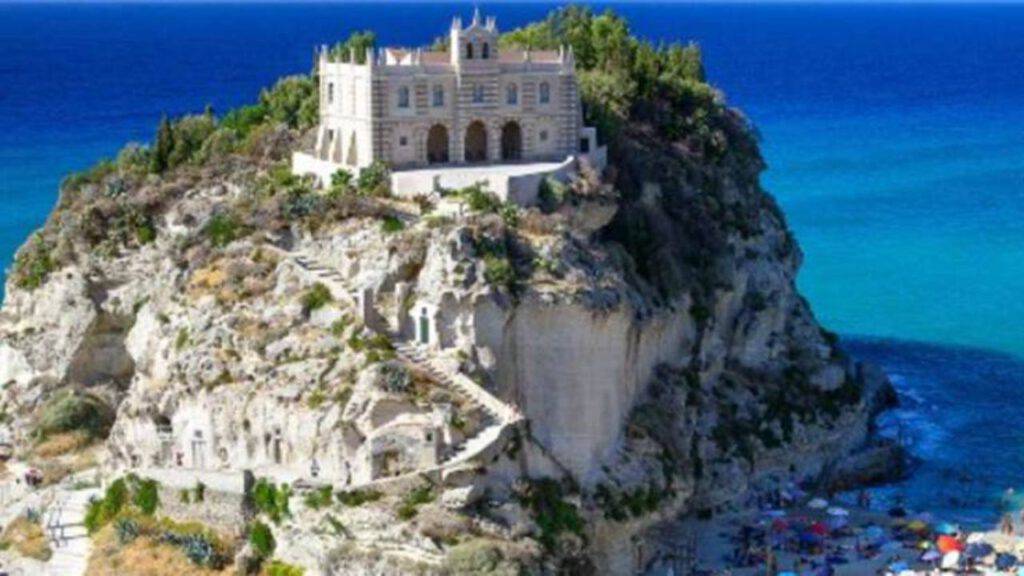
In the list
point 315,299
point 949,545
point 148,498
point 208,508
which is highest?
point 315,299

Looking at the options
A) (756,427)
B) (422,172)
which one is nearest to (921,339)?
(756,427)

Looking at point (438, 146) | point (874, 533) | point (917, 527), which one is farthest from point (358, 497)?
point (917, 527)

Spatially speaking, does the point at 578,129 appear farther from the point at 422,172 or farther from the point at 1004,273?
the point at 1004,273

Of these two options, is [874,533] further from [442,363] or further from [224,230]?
[224,230]

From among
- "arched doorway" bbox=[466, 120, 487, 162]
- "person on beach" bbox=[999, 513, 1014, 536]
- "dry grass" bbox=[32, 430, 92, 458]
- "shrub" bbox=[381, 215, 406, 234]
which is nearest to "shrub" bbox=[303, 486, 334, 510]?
"shrub" bbox=[381, 215, 406, 234]

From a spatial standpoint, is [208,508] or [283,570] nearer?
[283,570]

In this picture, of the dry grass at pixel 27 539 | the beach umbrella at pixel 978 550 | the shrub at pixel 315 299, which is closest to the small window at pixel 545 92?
the shrub at pixel 315 299
